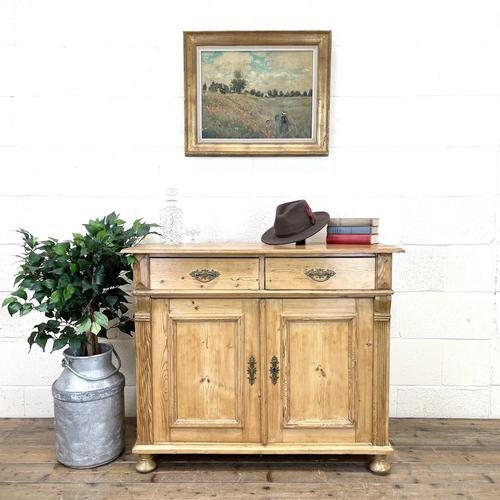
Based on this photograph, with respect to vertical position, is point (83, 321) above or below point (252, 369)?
above

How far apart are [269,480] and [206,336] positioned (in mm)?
689

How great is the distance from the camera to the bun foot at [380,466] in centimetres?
218

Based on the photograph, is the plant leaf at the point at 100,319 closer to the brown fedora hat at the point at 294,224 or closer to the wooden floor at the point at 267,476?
the wooden floor at the point at 267,476

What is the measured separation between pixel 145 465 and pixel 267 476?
1.82ft

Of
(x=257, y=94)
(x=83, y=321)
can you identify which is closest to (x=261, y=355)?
(x=83, y=321)

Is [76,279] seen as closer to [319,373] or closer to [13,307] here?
[13,307]

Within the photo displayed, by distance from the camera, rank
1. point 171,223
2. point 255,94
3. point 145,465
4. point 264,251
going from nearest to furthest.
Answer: point 264,251
point 145,465
point 171,223
point 255,94

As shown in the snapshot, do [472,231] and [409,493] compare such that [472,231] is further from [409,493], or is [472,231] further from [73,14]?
[73,14]

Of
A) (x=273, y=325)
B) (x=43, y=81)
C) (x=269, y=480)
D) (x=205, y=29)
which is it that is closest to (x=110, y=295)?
(x=273, y=325)

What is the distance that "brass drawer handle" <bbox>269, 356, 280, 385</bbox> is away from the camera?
2.18 m

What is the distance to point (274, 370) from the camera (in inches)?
85.9

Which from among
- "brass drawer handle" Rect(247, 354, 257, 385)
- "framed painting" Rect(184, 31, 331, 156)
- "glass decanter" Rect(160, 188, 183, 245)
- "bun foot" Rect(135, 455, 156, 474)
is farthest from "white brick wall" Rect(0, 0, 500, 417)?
"brass drawer handle" Rect(247, 354, 257, 385)

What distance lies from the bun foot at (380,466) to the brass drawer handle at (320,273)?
33.6 inches

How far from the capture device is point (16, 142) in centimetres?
271
